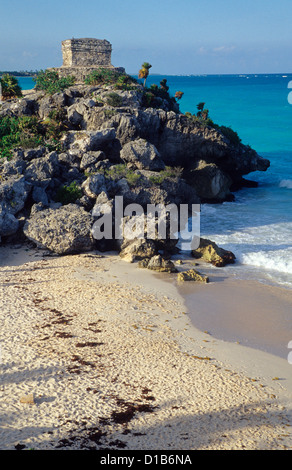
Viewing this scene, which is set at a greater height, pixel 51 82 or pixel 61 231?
pixel 51 82

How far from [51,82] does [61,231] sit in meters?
16.4

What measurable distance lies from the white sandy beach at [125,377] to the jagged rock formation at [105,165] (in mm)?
4029

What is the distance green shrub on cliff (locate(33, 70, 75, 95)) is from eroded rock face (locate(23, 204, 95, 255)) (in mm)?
12537

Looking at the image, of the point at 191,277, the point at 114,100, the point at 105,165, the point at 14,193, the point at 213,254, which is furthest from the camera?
the point at 114,100

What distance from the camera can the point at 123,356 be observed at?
39.6 feet

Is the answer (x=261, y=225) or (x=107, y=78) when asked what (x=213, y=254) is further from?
(x=107, y=78)

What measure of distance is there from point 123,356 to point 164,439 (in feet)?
10.5

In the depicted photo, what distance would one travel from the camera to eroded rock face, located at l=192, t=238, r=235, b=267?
1844cm

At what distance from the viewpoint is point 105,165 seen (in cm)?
2348

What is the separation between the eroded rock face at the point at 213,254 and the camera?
60.5 ft

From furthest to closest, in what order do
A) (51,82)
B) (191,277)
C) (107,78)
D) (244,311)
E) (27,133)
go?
(51,82), (107,78), (27,133), (191,277), (244,311)

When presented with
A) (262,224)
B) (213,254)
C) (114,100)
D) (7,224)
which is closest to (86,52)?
(114,100)

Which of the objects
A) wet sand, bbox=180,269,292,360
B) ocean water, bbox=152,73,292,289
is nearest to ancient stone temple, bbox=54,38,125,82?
ocean water, bbox=152,73,292,289

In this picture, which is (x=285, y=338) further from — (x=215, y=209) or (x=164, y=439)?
(x=215, y=209)
